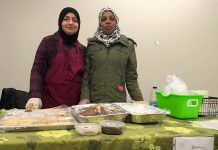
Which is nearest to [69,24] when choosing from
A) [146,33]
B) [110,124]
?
[110,124]

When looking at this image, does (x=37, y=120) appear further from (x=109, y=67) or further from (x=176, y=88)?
(x=109, y=67)

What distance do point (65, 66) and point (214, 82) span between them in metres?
2.19

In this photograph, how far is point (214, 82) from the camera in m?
3.38

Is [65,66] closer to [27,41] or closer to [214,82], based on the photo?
[27,41]

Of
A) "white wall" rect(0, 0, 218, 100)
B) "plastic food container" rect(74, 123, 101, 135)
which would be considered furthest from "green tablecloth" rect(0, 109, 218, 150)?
"white wall" rect(0, 0, 218, 100)

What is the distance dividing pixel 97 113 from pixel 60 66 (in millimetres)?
718

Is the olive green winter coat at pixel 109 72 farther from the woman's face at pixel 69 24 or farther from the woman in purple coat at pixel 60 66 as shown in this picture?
the woman's face at pixel 69 24

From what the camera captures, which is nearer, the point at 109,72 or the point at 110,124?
the point at 110,124

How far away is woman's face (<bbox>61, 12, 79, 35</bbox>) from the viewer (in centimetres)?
190

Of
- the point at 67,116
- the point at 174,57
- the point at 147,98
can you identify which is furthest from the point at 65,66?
the point at 174,57

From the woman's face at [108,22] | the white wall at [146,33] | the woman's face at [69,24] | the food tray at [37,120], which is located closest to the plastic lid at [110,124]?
the food tray at [37,120]

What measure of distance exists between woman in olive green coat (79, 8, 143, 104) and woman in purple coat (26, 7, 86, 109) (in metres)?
0.08

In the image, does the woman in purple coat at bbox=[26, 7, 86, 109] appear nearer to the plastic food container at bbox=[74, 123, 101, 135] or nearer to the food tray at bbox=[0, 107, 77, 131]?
the food tray at bbox=[0, 107, 77, 131]

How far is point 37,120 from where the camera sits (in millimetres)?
1166
